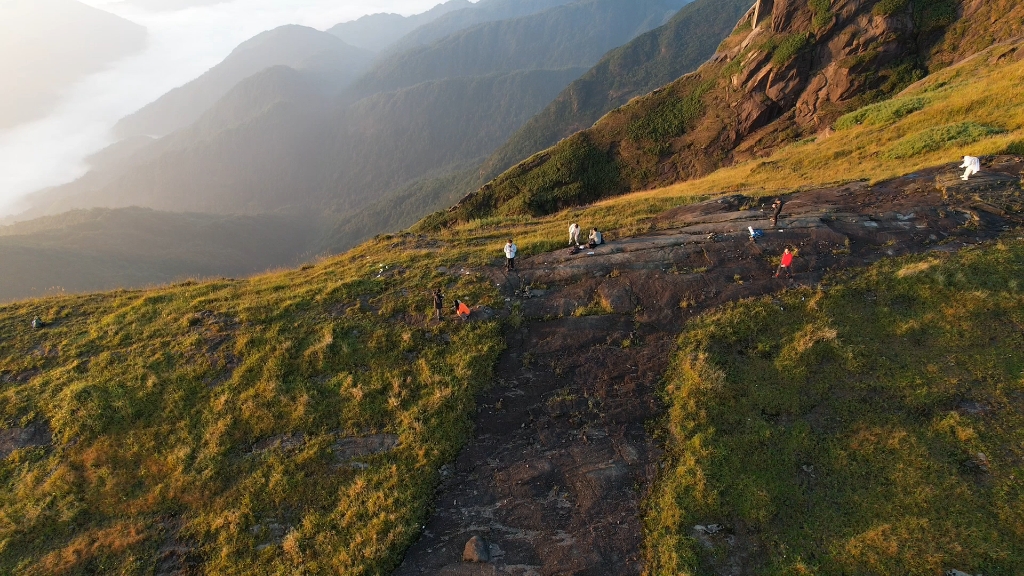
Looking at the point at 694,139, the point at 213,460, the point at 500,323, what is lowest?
the point at 213,460

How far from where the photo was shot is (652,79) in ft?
623

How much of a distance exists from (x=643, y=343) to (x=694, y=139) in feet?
149

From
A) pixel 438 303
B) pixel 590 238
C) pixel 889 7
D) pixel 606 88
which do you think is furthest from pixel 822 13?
pixel 606 88

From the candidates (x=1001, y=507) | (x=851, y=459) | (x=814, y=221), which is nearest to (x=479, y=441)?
(x=851, y=459)

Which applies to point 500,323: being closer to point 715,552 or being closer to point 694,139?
point 715,552

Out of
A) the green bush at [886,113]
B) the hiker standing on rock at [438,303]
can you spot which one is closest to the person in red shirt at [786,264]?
the hiker standing on rock at [438,303]

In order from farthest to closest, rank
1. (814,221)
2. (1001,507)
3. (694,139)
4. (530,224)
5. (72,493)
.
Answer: (694,139), (530,224), (814,221), (72,493), (1001,507)

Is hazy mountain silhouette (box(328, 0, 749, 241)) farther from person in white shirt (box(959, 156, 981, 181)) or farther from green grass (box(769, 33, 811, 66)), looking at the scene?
person in white shirt (box(959, 156, 981, 181))

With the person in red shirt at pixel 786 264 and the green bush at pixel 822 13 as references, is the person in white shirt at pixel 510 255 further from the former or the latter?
the green bush at pixel 822 13

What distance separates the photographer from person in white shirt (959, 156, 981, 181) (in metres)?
18.3

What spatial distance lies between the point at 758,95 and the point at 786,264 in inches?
1648

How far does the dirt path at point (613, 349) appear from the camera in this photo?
9.54 meters

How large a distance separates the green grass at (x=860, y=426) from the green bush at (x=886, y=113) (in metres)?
21.9

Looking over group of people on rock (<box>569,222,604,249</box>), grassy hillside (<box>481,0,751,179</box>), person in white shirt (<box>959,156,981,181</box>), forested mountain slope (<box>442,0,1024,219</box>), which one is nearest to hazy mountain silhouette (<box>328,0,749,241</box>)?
grassy hillside (<box>481,0,751,179</box>)
